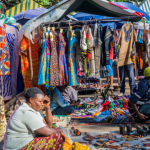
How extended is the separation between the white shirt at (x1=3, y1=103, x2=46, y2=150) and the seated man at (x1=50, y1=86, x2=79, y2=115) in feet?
9.32

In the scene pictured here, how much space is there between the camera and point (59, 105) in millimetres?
5727

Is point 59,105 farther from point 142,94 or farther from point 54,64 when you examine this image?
point 142,94

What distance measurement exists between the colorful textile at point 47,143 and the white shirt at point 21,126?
0.06m

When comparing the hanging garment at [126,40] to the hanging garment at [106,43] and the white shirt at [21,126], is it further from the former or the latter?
the white shirt at [21,126]

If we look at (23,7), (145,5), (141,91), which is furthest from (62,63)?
(145,5)

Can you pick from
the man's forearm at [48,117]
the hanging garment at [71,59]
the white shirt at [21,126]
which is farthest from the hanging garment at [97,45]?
the white shirt at [21,126]

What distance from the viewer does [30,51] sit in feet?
17.3

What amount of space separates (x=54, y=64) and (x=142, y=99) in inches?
81.4

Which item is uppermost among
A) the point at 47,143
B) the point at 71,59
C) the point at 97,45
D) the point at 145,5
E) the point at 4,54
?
the point at 145,5

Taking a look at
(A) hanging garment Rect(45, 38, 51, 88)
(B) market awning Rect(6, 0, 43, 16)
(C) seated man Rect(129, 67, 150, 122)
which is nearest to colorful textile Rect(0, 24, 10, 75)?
(A) hanging garment Rect(45, 38, 51, 88)

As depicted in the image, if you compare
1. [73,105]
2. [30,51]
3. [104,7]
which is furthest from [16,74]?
[104,7]

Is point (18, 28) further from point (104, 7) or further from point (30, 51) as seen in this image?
point (104, 7)

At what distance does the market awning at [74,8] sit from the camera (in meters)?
5.09

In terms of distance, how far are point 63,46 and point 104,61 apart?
1044 mm
